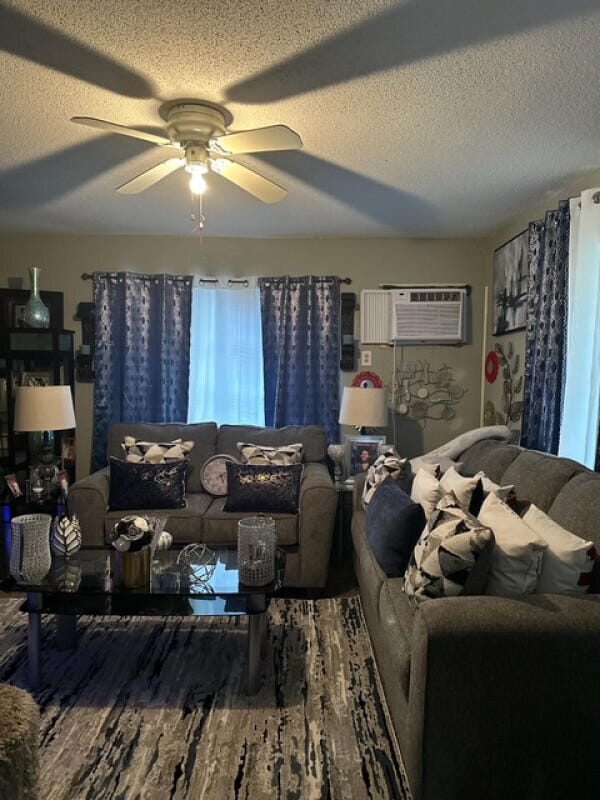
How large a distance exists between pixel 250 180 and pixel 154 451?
198cm

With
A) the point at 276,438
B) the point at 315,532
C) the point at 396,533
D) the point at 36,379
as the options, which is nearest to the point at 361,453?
the point at 276,438

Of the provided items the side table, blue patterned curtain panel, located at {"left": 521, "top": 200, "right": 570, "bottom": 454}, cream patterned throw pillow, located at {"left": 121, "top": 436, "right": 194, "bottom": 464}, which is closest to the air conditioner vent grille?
blue patterned curtain panel, located at {"left": 521, "top": 200, "right": 570, "bottom": 454}

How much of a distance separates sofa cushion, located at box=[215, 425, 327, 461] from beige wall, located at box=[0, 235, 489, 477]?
0.70 meters

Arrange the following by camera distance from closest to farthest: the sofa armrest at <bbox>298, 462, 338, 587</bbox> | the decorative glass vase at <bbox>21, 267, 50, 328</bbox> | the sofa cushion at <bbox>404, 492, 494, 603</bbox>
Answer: the sofa cushion at <bbox>404, 492, 494, 603</bbox>
the sofa armrest at <bbox>298, 462, 338, 587</bbox>
the decorative glass vase at <bbox>21, 267, 50, 328</bbox>

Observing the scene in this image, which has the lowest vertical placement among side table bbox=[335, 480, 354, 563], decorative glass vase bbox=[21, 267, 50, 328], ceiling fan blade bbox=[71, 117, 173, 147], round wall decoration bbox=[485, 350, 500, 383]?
side table bbox=[335, 480, 354, 563]

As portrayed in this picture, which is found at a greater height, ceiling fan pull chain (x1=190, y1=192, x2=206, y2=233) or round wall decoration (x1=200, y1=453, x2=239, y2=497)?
ceiling fan pull chain (x1=190, y1=192, x2=206, y2=233)

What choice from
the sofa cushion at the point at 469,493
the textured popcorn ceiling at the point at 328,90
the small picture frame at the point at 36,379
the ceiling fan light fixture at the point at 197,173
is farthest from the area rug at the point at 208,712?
the textured popcorn ceiling at the point at 328,90

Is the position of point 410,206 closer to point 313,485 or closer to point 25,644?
point 313,485

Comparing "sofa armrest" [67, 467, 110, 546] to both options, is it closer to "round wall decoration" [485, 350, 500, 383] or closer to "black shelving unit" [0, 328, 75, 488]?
"black shelving unit" [0, 328, 75, 488]

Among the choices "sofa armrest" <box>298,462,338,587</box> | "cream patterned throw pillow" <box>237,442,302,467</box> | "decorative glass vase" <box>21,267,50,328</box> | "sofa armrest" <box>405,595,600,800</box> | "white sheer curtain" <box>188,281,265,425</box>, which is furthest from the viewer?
"white sheer curtain" <box>188,281,265,425</box>

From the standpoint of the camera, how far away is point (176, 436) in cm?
368

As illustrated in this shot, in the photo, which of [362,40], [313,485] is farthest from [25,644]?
[362,40]

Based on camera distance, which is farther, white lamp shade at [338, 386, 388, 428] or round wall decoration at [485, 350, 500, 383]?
round wall decoration at [485, 350, 500, 383]

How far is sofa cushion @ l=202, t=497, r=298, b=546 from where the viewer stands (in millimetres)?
3029
